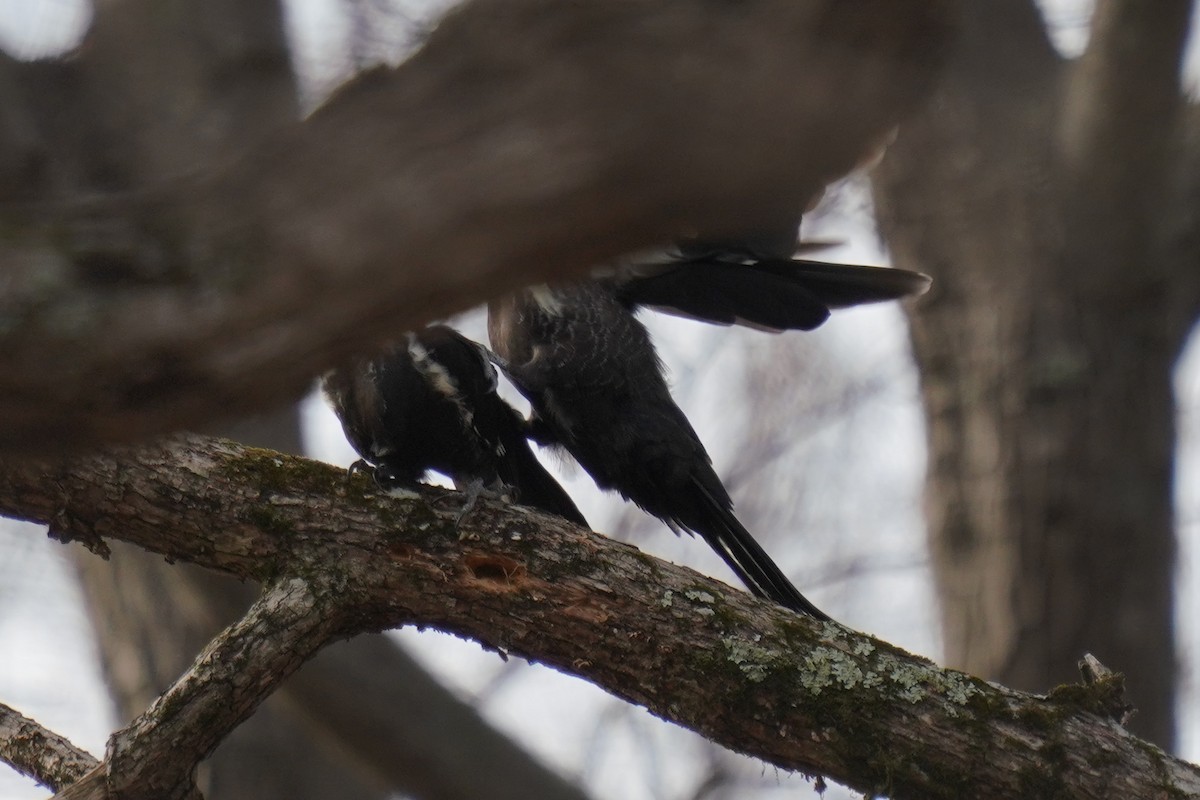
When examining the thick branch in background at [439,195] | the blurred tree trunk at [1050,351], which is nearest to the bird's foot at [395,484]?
the thick branch in background at [439,195]

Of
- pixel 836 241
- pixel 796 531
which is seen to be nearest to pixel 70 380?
pixel 836 241

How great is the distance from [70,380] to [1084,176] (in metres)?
3.72

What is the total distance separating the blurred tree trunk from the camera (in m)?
4.09

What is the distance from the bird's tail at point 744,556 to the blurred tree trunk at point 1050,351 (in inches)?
54.3

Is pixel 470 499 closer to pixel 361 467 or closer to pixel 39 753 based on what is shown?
pixel 361 467

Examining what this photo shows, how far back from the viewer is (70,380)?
1.07 meters

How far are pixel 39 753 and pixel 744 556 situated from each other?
1726mm

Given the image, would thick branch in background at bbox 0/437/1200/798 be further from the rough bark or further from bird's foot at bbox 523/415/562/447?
the rough bark

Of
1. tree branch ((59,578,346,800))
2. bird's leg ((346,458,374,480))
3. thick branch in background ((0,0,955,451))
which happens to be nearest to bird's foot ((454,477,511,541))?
bird's leg ((346,458,374,480))

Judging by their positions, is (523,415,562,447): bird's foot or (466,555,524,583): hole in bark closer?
(466,555,524,583): hole in bark

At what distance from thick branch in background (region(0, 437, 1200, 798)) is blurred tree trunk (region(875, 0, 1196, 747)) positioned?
186 centimetres

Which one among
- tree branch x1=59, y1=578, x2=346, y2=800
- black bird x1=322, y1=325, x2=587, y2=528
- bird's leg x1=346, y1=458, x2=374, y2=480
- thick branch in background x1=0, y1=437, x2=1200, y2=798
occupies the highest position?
black bird x1=322, y1=325, x2=587, y2=528

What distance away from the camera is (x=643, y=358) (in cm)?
357

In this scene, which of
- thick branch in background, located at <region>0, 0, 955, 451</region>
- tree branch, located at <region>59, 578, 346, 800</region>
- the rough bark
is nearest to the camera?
thick branch in background, located at <region>0, 0, 955, 451</region>
